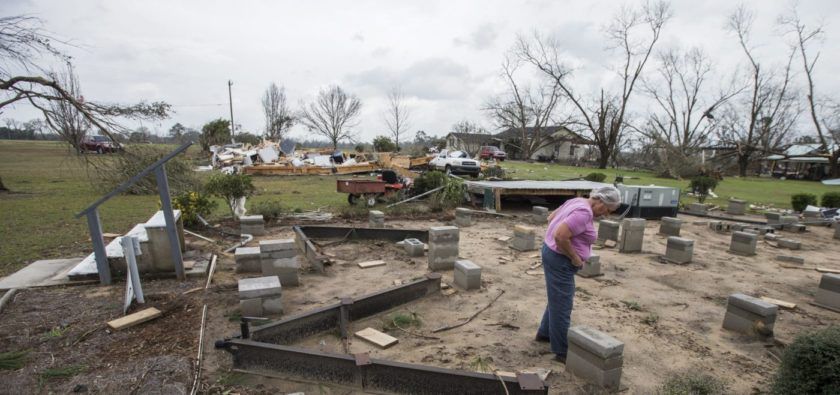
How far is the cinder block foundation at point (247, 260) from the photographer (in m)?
5.64

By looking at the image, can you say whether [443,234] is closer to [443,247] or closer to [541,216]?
[443,247]

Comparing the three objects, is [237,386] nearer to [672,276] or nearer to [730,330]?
[730,330]

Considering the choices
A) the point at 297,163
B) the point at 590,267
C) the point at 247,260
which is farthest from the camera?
the point at 297,163

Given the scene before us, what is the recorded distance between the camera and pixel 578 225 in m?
3.11

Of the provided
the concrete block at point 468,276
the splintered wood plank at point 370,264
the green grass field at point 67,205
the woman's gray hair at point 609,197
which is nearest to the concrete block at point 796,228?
the green grass field at point 67,205

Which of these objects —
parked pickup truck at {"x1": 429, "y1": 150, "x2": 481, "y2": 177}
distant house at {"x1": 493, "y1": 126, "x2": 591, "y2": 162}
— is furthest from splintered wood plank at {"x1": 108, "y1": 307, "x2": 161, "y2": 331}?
distant house at {"x1": 493, "y1": 126, "x2": 591, "y2": 162}

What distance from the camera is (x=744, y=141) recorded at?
3366 cm

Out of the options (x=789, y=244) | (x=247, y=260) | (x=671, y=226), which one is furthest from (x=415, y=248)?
(x=789, y=244)

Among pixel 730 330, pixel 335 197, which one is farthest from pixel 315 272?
pixel 335 197

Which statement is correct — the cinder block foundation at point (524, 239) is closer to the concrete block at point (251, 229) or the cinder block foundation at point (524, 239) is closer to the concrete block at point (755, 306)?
the concrete block at point (755, 306)

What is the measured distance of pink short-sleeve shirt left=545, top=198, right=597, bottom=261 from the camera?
3.11m

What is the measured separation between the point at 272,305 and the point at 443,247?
8.72ft

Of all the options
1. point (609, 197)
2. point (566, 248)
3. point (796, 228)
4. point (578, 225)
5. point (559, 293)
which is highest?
point (609, 197)

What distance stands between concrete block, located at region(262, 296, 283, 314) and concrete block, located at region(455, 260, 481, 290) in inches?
91.0
